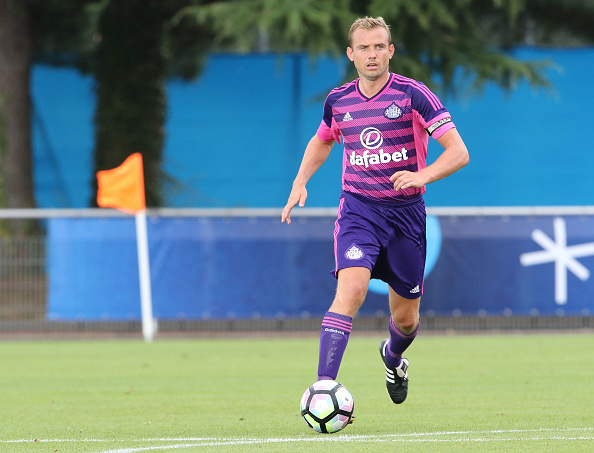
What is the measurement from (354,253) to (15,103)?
15.5 meters

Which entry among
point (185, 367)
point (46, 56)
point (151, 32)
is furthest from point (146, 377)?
point (46, 56)

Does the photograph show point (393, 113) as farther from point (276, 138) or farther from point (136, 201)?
point (276, 138)

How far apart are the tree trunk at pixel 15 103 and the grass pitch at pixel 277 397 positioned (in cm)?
704

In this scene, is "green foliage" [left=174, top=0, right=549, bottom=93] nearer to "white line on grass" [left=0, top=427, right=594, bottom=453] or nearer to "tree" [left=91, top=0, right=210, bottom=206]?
"tree" [left=91, top=0, right=210, bottom=206]

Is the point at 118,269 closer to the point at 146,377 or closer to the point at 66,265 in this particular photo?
the point at 66,265

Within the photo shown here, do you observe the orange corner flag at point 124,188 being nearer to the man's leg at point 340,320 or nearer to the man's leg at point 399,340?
the man's leg at point 399,340

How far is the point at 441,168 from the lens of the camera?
20.0 ft

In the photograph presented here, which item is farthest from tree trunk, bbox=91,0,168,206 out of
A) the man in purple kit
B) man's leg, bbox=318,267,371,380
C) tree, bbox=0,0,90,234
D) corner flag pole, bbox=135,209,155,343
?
man's leg, bbox=318,267,371,380

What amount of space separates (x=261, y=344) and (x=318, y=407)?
8.26 meters

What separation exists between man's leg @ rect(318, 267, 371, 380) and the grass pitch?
16.4 inches

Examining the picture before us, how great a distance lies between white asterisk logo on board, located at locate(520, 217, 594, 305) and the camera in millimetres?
14766

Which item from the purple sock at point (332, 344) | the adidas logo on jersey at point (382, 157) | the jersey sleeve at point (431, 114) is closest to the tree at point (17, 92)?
the adidas logo on jersey at point (382, 157)

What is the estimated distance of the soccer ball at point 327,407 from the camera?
5840 millimetres

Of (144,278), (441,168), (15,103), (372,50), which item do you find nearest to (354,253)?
(441,168)
